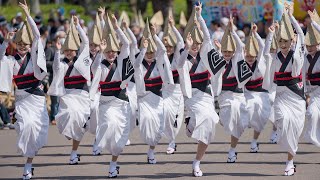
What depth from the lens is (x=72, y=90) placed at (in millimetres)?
16297

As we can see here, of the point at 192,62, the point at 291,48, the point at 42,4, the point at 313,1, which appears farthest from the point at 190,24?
the point at 42,4

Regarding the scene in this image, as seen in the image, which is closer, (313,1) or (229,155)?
(229,155)

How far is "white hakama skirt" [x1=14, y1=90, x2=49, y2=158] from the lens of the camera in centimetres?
1443

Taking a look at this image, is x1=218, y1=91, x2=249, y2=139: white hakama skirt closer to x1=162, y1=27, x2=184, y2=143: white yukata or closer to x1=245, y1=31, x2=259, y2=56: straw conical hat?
x1=245, y1=31, x2=259, y2=56: straw conical hat

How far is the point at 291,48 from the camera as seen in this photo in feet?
48.6

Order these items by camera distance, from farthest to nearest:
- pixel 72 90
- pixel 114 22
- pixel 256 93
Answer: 1. pixel 256 93
2. pixel 72 90
3. pixel 114 22

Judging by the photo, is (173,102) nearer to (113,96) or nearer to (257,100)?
(257,100)

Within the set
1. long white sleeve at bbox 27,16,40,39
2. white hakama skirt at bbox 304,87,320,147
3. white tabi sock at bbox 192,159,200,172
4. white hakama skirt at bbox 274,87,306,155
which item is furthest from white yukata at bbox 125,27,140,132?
white hakama skirt at bbox 304,87,320,147

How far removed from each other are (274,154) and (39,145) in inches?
166

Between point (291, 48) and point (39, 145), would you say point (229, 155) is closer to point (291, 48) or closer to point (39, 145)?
point (291, 48)

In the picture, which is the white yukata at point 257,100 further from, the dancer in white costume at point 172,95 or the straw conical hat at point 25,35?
the straw conical hat at point 25,35

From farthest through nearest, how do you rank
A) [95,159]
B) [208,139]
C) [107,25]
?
[95,159], [107,25], [208,139]

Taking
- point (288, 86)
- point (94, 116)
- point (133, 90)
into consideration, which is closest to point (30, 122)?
point (94, 116)

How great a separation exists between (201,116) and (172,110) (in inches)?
103
